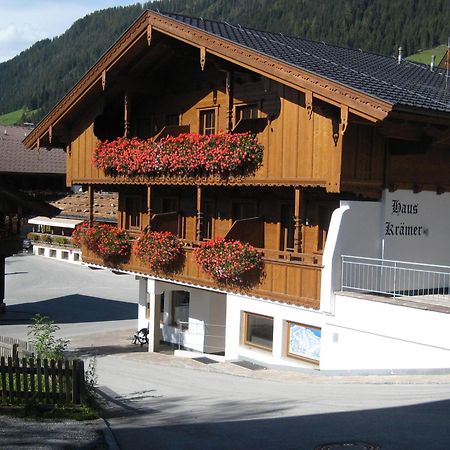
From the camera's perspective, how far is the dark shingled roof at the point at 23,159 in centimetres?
3794

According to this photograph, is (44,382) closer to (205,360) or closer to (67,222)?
(205,360)

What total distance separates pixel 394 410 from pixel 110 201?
141ft

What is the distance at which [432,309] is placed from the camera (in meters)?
13.8

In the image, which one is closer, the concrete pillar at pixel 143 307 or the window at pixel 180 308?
the window at pixel 180 308

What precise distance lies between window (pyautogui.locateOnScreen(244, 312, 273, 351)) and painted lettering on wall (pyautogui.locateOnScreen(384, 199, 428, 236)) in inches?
145

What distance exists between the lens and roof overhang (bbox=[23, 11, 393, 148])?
1445cm

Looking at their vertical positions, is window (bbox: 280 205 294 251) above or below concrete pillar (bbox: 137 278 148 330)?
above

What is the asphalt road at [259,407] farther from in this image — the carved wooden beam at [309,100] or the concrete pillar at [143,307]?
the carved wooden beam at [309,100]

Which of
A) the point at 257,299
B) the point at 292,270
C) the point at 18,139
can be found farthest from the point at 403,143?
the point at 18,139

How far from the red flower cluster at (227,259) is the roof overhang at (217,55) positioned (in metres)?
4.03

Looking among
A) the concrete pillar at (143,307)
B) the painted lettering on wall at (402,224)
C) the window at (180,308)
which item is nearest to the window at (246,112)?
the painted lettering on wall at (402,224)

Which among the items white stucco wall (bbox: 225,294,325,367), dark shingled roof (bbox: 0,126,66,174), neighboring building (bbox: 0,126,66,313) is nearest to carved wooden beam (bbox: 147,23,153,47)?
white stucco wall (bbox: 225,294,325,367)

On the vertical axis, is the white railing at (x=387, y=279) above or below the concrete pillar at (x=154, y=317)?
above

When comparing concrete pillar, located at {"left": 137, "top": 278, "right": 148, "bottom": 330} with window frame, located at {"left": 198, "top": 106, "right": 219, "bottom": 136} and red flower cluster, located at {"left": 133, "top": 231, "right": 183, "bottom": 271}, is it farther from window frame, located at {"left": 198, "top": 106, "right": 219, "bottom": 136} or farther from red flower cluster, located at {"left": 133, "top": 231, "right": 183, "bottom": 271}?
window frame, located at {"left": 198, "top": 106, "right": 219, "bottom": 136}
